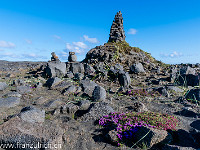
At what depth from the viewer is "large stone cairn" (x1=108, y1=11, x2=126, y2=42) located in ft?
85.4

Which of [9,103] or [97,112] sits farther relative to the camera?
[9,103]

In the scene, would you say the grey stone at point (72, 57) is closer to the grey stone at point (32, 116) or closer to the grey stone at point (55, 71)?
the grey stone at point (55, 71)

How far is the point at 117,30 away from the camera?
26.1 metres

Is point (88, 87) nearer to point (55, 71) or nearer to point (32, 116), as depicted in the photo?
point (32, 116)

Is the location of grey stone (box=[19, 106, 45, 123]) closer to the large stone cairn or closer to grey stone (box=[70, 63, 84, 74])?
grey stone (box=[70, 63, 84, 74])

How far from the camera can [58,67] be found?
42.0 feet

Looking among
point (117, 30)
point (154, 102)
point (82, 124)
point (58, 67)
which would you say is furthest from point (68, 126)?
point (117, 30)

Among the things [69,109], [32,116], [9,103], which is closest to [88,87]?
[69,109]

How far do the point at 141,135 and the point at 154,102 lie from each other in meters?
3.89

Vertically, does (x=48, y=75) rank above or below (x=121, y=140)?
above

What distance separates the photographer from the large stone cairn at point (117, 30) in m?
26.0

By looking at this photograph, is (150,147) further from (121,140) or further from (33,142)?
(33,142)

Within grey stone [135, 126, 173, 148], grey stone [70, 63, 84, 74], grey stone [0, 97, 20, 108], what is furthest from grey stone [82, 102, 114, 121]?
grey stone [70, 63, 84, 74]

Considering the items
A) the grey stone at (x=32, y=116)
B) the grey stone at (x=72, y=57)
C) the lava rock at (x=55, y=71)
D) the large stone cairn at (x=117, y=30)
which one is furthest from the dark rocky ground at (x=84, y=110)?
the large stone cairn at (x=117, y=30)
